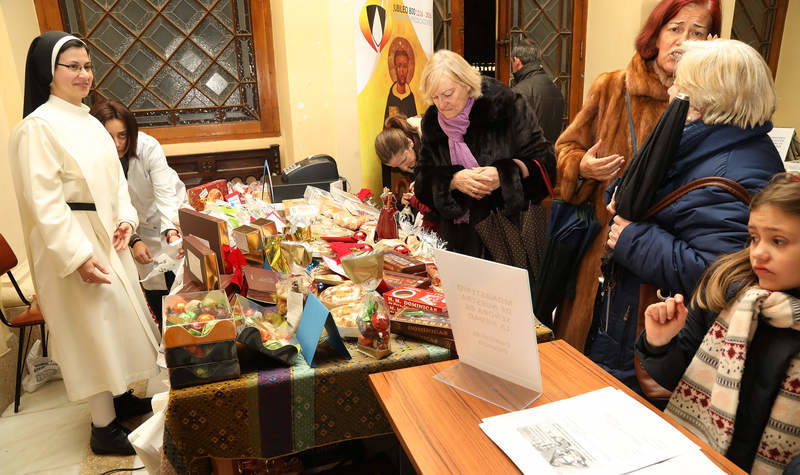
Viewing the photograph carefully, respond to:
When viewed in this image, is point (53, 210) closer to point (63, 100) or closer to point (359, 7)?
point (63, 100)

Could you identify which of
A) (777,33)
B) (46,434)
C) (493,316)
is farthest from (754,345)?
(777,33)

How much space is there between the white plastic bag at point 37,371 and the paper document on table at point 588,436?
303cm

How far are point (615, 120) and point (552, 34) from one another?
3.32 m

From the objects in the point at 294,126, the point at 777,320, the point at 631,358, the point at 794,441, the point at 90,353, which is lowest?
the point at 90,353

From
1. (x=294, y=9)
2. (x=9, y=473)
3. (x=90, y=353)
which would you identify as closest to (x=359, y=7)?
(x=294, y=9)

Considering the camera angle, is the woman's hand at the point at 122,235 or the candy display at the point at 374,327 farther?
the woman's hand at the point at 122,235

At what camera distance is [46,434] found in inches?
100

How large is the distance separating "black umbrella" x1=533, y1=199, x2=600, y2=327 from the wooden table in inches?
30.5

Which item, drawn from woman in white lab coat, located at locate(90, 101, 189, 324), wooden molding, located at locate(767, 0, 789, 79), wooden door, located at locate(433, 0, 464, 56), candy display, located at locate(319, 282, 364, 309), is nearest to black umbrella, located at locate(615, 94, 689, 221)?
candy display, located at locate(319, 282, 364, 309)

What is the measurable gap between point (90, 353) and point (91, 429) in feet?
1.91

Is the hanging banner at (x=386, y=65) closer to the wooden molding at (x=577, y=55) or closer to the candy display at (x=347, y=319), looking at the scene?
the wooden molding at (x=577, y=55)

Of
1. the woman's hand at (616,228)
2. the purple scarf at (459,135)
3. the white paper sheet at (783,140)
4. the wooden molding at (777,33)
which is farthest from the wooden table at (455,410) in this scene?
the wooden molding at (777,33)

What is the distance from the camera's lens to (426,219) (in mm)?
2510

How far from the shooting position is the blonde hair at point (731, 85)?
51.5 inches
